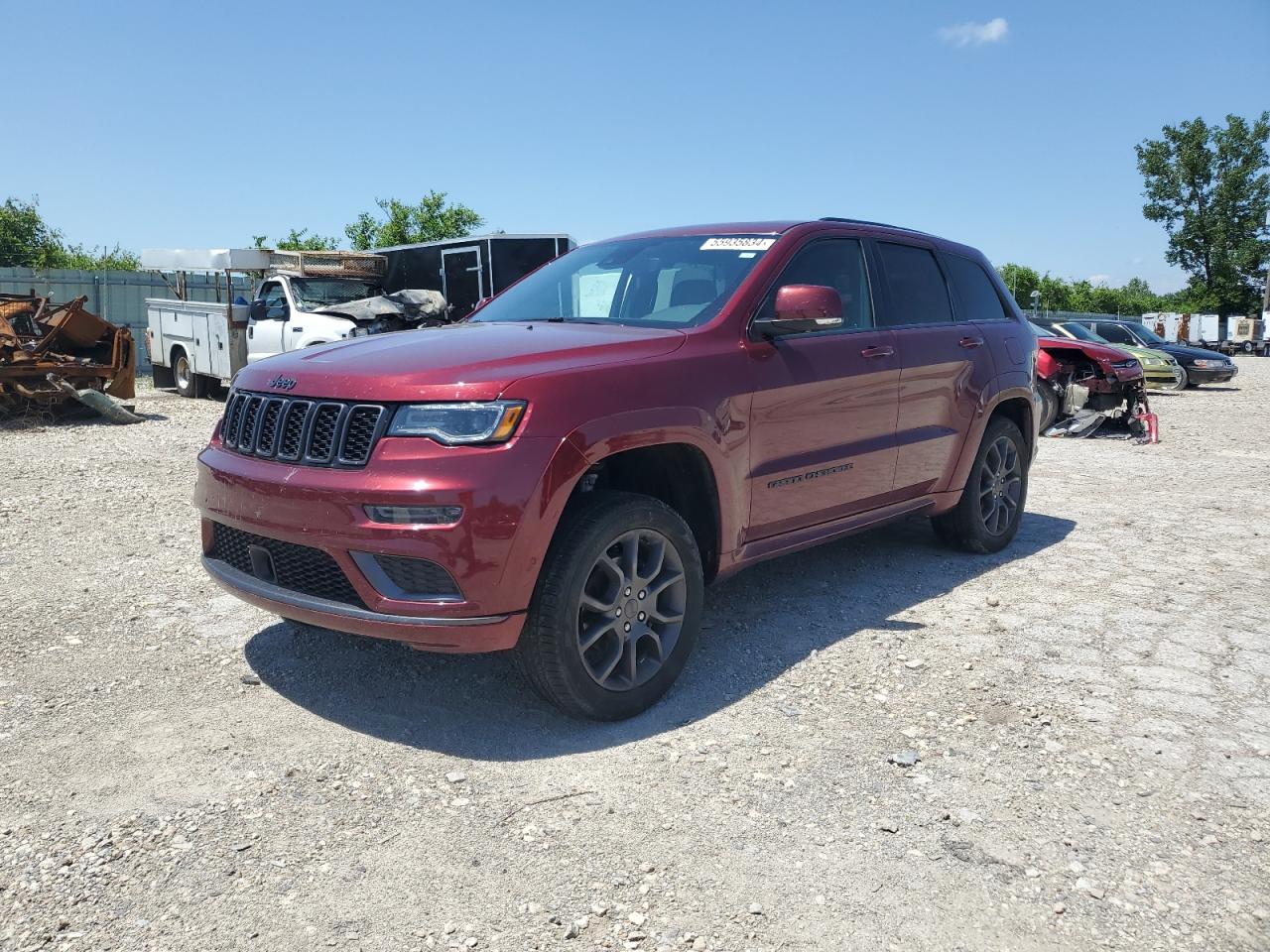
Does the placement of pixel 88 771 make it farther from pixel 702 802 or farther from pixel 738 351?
pixel 738 351

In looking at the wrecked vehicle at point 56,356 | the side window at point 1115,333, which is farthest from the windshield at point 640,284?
the side window at point 1115,333

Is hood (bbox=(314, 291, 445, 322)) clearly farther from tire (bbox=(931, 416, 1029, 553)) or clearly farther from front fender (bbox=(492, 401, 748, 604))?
front fender (bbox=(492, 401, 748, 604))

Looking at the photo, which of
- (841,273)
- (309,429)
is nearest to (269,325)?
(841,273)

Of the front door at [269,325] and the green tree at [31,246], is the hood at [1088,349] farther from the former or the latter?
the green tree at [31,246]

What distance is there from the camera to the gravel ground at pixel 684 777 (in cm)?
250

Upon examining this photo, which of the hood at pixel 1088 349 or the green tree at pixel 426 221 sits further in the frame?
the green tree at pixel 426 221

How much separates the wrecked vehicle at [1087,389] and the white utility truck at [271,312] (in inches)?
316


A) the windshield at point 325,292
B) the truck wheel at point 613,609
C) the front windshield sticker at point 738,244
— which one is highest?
the windshield at point 325,292

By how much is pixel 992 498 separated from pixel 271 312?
10272 millimetres

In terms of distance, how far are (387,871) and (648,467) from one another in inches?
71.8

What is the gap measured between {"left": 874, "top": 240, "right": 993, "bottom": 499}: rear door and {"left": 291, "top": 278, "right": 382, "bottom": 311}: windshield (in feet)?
31.5

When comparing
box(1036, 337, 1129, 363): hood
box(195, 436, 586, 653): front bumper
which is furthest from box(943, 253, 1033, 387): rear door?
box(1036, 337, 1129, 363): hood

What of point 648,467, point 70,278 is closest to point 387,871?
point 648,467

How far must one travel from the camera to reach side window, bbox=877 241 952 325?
5.10 meters
